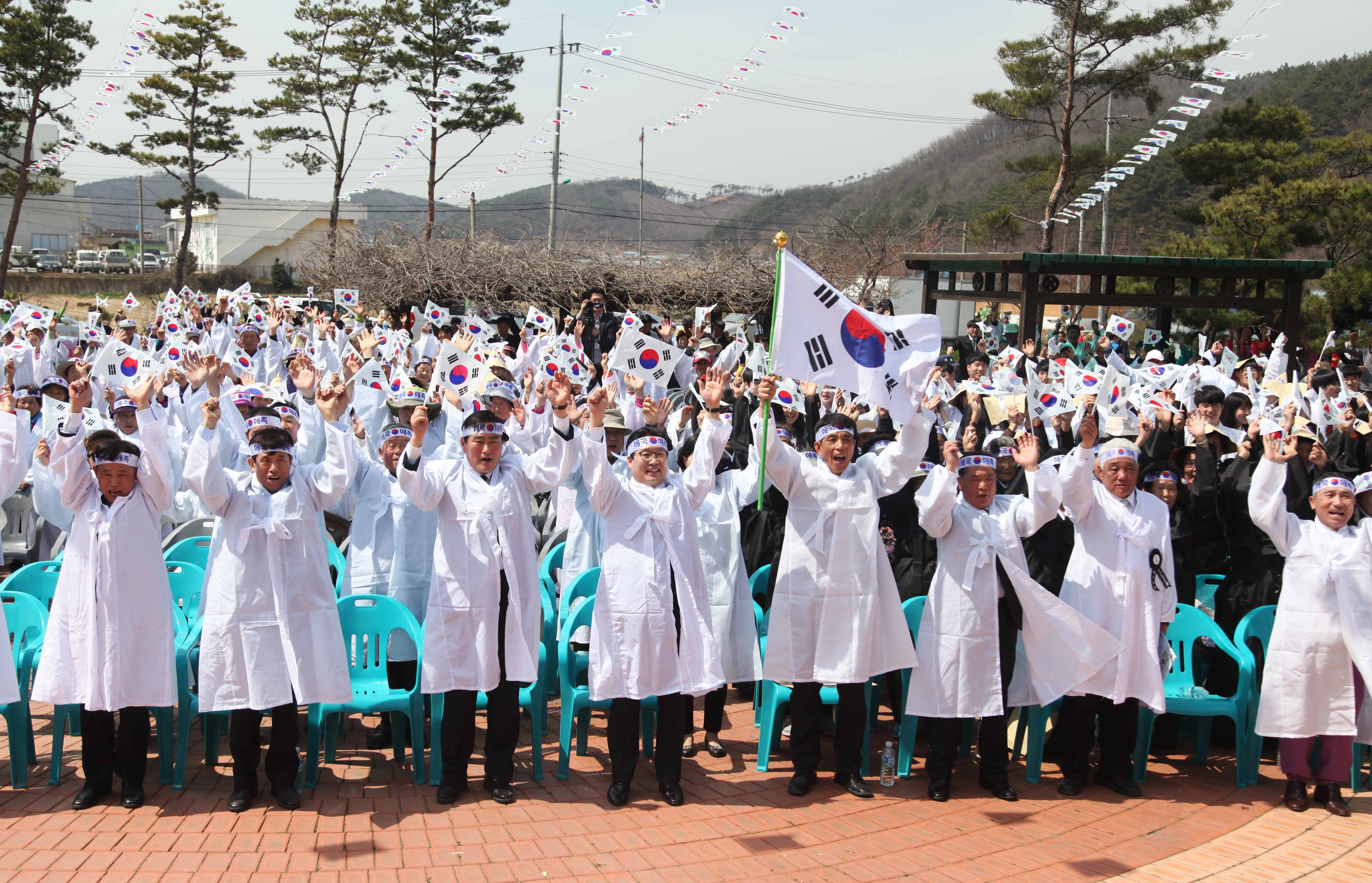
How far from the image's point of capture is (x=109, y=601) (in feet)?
15.8

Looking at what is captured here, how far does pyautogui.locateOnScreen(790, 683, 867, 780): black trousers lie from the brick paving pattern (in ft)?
0.50

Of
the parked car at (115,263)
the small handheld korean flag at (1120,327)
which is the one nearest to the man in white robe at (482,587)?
the small handheld korean flag at (1120,327)

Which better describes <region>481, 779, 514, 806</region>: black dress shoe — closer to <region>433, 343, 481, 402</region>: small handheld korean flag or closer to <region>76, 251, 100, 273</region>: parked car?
<region>433, 343, 481, 402</region>: small handheld korean flag

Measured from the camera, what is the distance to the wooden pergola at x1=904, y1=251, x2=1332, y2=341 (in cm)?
1747

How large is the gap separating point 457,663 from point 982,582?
97.8 inches

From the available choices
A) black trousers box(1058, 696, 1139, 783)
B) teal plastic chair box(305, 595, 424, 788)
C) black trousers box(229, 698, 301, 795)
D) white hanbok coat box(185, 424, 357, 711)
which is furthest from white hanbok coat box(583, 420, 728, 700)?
black trousers box(1058, 696, 1139, 783)

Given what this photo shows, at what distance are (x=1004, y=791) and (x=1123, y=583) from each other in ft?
3.82

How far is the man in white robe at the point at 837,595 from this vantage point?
5301mm

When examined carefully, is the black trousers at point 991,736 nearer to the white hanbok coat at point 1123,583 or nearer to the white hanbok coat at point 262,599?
the white hanbok coat at point 1123,583

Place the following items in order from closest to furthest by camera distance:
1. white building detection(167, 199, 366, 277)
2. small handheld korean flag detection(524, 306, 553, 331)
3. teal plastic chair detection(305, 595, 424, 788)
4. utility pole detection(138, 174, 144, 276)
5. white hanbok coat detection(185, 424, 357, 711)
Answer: white hanbok coat detection(185, 424, 357, 711)
teal plastic chair detection(305, 595, 424, 788)
small handheld korean flag detection(524, 306, 553, 331)
utility pole detection(138, 174, 144, 276)
white building detection(167, 199, 366, 277)

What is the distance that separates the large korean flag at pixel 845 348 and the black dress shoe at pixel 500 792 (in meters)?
2.31

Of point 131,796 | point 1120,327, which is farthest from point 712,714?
point 1120,327

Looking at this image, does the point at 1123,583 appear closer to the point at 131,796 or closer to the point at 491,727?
the point at 491,727

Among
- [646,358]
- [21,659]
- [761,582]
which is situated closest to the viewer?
[21,659]
